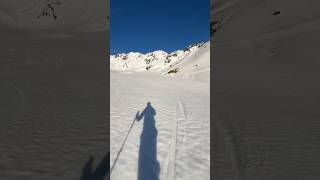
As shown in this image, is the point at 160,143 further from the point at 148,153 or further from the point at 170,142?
the point at 148,153

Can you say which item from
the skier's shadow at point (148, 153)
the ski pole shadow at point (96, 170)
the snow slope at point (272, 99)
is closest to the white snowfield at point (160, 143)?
the skier's shadow at point (148, 153)

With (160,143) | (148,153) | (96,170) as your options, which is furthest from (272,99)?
(96,170)

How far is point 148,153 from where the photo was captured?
284 inches

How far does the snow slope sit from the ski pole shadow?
2.27 m

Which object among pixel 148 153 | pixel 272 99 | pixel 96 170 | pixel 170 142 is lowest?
pixel 96 170

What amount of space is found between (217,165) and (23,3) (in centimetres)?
7748

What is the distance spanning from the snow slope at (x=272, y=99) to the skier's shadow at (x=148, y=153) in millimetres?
1308

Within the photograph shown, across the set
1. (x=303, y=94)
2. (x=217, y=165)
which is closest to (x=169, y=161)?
(x=217, y=165)

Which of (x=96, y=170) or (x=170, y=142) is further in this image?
(x=170, y=142)

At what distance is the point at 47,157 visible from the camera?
21.8ft

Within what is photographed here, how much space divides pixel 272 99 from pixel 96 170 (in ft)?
40.8

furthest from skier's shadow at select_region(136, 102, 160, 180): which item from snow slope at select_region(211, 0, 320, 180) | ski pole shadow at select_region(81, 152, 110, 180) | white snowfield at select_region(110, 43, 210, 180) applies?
snow slope at select_region(211, 0, 320, 180)

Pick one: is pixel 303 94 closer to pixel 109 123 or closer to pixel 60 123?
pixel 109 123

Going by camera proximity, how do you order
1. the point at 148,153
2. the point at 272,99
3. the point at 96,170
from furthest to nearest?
the point at 272,99 → the point at 148,153 → the point at 96,170
